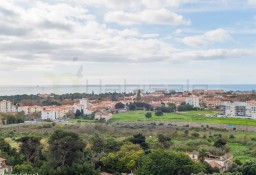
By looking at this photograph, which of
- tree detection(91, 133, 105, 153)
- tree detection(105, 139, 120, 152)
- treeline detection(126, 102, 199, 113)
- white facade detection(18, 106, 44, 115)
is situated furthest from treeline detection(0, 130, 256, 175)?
treeline detection(126, 102, 199, 113)

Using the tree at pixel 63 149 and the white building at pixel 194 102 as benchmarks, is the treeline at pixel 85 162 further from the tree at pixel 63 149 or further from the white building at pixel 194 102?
the white building at pixel 194 102

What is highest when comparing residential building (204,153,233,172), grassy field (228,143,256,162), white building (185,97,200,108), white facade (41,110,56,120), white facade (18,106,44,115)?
white building (185,97,200,108)

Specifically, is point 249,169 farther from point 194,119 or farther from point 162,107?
point 162,107

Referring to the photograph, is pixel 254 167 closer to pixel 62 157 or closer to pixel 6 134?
pixel 62 157

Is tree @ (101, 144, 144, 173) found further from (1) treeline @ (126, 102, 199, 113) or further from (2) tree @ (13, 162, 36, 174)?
(1) treeline @ (126, 102, 199, 113)

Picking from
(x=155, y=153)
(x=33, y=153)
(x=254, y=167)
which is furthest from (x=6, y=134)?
(x=254, y=167)

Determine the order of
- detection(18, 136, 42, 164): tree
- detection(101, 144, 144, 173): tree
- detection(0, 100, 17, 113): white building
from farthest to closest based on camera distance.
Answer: detection(0, 100, 17, 113): white building, detection(18, 136, 42, 164): tree, detection(101, 144, 144, 173): tree

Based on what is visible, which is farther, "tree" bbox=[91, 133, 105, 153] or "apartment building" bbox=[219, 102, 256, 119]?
"apartment building" bbox=[219, 102, 256, 119]
